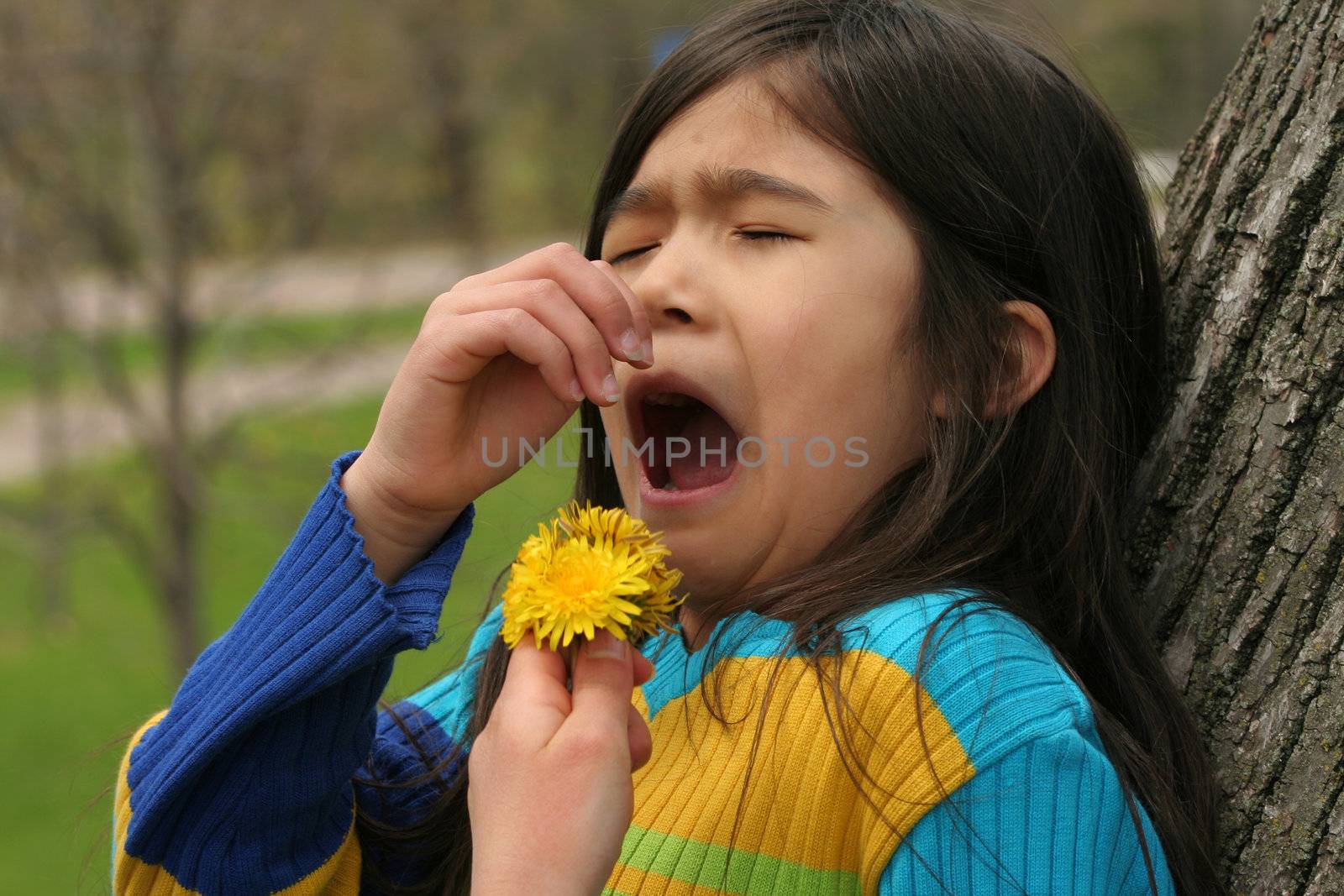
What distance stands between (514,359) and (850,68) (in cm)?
58

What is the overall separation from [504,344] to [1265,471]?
930 millimetres

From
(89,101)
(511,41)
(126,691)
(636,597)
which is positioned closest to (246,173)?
(89,101)

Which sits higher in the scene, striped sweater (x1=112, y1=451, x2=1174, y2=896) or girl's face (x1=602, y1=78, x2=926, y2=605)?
girl's face (x1=602, y1=78, x2=926, y2=605)

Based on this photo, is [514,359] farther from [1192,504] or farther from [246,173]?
[246,173]

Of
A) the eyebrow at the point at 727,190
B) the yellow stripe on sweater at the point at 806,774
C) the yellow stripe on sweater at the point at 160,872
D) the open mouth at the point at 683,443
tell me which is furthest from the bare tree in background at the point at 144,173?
the yellow stripe on sweater at the point at 806,774

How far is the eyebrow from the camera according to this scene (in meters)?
1.73

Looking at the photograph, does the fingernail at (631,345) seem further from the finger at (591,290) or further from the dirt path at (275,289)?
the dirt path at (275,289)

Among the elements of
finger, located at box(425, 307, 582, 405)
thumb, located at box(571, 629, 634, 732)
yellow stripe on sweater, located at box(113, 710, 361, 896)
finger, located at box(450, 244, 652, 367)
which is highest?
finger, located at box(450, 244, 652, 367)

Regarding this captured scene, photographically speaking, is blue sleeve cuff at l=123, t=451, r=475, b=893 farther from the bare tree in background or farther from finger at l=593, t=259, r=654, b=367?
the bare tree in background

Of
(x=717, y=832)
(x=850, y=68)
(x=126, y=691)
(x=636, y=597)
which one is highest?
(x=850, y=68)

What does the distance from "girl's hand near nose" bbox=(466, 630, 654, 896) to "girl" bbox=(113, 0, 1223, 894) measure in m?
0.06

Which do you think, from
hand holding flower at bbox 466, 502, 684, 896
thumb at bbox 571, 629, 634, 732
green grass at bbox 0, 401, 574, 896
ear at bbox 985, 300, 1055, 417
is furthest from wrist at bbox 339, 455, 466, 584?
green grass at bbox 0, 401, 574, 896

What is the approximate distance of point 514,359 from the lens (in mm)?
1812

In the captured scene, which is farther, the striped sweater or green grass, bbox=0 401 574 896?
green grass, bbox=0 401 574 896
